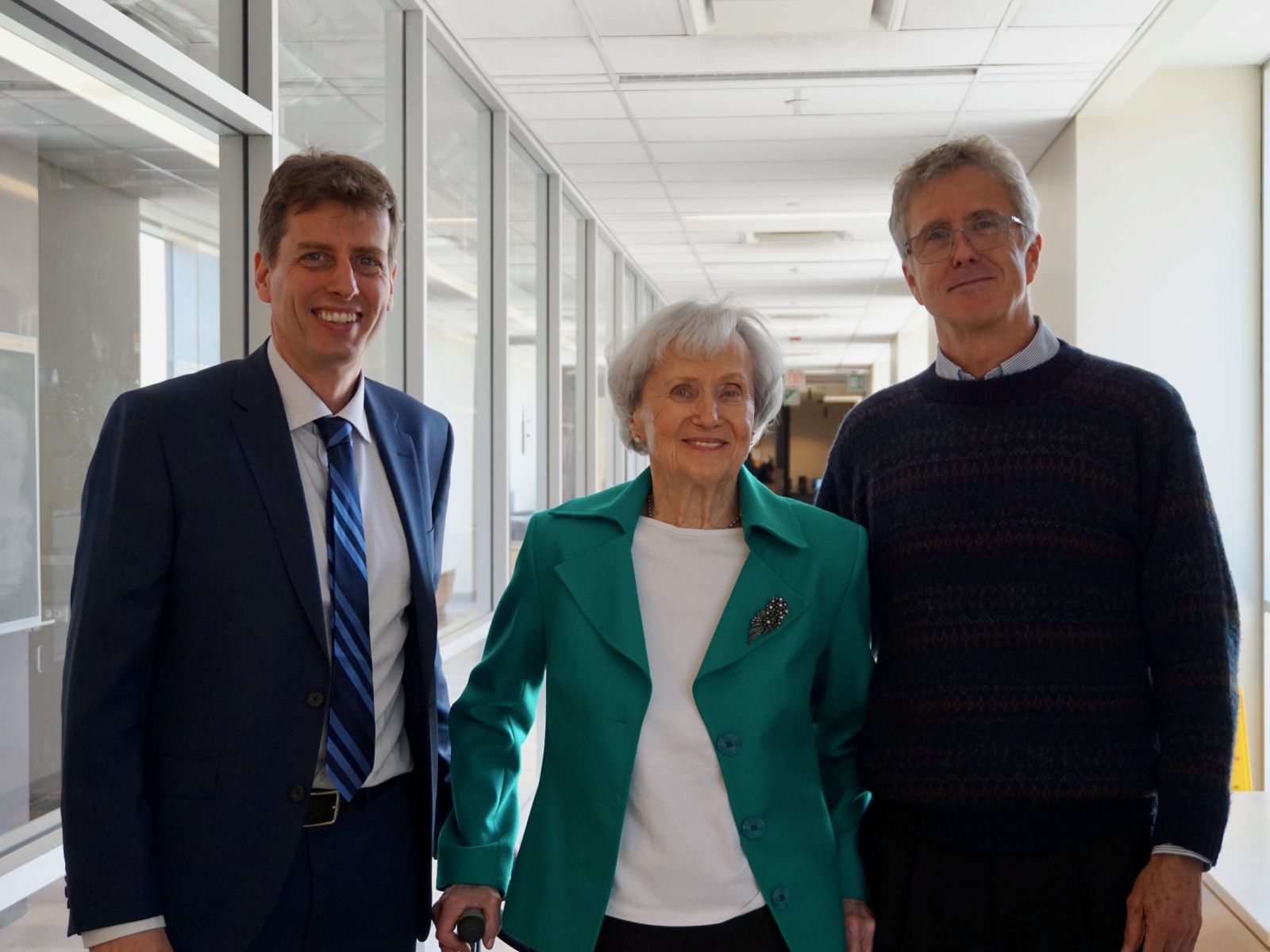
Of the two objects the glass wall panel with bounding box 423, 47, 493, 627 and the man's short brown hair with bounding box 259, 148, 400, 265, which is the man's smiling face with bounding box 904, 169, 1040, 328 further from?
the glass wall panel with bounding box 423, 47, 493, 627

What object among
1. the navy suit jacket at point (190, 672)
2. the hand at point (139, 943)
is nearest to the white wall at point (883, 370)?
the navy suit jacket at point (190, 672)

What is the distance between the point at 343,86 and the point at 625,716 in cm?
285

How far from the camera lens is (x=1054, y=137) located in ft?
21.7

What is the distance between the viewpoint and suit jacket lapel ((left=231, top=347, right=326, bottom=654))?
5.56ft

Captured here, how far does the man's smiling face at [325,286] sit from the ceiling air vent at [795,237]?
7.84 metres

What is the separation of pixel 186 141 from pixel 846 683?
2034 millimetres

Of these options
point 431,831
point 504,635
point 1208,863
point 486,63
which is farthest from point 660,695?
point 486,63

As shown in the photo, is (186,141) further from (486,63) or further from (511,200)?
(511,200)

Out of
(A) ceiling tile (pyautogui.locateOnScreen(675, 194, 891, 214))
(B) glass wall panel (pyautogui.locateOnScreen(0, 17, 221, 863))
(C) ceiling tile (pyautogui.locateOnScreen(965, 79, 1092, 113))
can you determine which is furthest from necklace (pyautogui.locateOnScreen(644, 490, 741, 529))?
(A) ceiling tile (pyautogui.locateOnScreen(675, 194, 891, 214))

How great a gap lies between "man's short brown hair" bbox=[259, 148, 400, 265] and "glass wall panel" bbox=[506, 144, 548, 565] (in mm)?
4064

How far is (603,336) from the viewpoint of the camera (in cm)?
1019

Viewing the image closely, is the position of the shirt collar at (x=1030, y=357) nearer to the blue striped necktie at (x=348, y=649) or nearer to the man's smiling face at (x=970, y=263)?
the man's smiling face at (x=970, y=263)

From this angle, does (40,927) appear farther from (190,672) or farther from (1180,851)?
(1180,851)

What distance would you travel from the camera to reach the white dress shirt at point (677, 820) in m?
1.71
